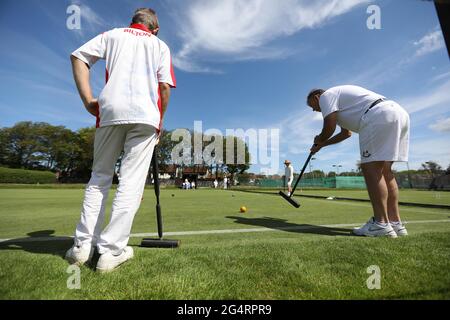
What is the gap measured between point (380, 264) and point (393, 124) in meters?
2.16

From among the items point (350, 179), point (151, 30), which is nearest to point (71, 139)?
point (350, 179)

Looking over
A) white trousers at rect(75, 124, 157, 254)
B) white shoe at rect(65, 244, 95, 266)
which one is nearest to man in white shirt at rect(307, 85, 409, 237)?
white trousers at rect(75, 124, 157, 254)

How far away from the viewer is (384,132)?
3625 mm

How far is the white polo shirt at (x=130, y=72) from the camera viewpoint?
2322mm

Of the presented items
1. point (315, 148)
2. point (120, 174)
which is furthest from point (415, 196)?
point (120, 174)

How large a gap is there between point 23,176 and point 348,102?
2394 inches

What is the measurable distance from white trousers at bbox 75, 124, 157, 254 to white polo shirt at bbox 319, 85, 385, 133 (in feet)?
8.58

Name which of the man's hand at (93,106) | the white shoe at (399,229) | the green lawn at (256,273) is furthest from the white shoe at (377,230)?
the man's hand at (93,106)

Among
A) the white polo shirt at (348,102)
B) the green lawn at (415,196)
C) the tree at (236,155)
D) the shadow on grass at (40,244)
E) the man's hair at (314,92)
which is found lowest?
the green lawn at (415,196)

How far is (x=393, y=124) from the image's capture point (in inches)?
141

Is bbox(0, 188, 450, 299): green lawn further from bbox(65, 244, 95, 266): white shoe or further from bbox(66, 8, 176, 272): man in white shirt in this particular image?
bbox(66, 8, 176, 272): man in white shirt

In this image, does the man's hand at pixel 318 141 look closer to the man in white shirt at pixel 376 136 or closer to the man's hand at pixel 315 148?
the man's hand at pixel 315 148

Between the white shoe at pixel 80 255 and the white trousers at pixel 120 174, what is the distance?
42 mm

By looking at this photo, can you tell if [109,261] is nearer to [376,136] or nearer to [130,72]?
[130,72]
